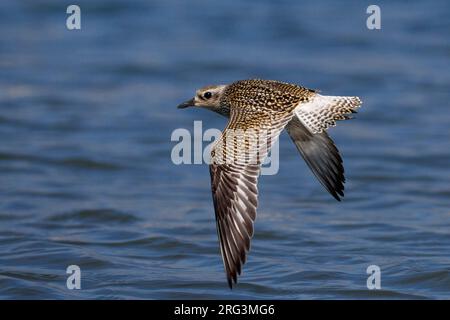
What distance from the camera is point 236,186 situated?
24.4ft

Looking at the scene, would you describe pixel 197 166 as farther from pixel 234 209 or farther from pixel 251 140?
pixel 234 209

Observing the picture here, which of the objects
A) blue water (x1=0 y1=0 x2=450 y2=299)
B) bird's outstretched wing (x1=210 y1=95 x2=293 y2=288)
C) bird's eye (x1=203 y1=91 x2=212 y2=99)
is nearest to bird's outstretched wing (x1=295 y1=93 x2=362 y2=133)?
bird's outstretched wing (x1=210 y1=95 x2=293 y2=288)

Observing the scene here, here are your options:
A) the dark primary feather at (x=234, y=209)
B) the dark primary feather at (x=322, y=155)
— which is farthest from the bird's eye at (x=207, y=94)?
the dark primary feather at (x=234, y=209)

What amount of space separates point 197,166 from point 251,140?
453 centimetres

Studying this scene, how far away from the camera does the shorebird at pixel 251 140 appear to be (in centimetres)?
733

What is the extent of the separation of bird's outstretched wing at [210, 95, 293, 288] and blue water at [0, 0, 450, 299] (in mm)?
983

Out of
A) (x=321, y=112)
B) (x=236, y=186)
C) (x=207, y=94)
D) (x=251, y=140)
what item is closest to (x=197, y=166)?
(x=207, y=94)

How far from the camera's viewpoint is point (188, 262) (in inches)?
358

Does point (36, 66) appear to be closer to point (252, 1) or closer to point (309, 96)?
point (252, 1)

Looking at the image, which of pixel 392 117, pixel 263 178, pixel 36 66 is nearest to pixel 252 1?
pixel 36 66

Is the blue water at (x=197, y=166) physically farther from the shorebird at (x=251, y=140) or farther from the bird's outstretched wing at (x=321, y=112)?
the bird's outstretched wing at (x=321, y=112)

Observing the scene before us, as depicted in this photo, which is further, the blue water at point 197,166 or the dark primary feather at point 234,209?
the blue water at point 197,166

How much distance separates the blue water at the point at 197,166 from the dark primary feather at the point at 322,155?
26.0 inches
